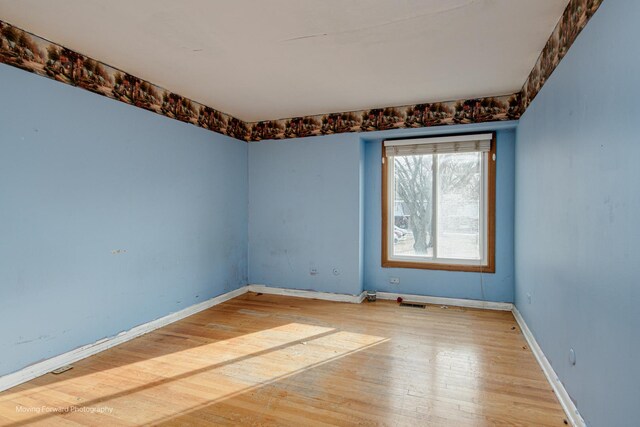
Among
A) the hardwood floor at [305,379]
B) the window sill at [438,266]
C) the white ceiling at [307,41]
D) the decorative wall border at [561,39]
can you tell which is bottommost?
the hardwood floor at [305,379]

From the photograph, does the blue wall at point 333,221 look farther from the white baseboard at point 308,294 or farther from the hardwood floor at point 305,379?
the hardwood floor at point 305,379

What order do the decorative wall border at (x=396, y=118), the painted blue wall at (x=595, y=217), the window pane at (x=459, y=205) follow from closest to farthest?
1. the painted blue wall at (x=595, y=217)
2. the decorative wall border at (x=396, y=118)
3. the window pane at (x=459, y=205)

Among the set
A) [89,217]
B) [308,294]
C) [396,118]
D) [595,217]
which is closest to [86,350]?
[89,217]

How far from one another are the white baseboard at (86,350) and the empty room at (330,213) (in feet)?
0.05

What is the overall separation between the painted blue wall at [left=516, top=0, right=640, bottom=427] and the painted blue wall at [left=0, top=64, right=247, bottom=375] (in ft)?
12.2

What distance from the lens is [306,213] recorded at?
496cm

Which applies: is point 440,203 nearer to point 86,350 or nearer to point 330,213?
point 330,213

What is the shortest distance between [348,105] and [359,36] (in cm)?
181

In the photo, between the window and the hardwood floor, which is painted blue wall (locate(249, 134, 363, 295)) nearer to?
the window

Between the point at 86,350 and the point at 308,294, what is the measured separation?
277 cm

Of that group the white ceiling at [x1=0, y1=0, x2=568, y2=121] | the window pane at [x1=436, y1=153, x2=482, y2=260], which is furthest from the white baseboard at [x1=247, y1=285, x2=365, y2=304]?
the white ceiling at [x1=0, y1=0, x2=568, y2=121]

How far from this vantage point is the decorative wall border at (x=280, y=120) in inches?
94.0

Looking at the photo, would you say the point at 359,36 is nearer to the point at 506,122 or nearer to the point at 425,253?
the point at 506,122

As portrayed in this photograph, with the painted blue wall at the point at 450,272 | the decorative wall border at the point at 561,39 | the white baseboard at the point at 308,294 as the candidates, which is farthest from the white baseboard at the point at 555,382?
the decorative wall border at the point at 561,39
